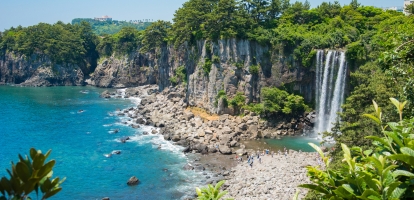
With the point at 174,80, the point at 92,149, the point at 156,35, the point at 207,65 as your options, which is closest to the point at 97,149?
the point at 92,149

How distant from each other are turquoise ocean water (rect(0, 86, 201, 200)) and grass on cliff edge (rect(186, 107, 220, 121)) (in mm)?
7897

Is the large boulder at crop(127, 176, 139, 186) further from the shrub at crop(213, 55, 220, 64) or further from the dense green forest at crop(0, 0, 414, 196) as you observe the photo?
the shrub at crop(213, 55, 220, 64)

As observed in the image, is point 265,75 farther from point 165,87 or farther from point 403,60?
point 403,60

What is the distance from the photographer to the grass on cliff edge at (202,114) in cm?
5035

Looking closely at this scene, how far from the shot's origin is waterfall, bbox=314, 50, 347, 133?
44156mm

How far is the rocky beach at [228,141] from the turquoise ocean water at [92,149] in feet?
6.87

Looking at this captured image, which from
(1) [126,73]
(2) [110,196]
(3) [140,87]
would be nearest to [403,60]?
(2) [110,196]

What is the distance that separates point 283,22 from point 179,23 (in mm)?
16328

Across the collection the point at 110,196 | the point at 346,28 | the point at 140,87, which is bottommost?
the point at 110,196

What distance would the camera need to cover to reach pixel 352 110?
90.3 ft

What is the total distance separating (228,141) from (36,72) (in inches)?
2734

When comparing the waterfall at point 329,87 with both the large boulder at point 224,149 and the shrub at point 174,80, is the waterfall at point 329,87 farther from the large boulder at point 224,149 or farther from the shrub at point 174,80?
the shrub at point 174,80

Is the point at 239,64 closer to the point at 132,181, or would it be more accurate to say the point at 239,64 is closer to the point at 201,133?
the point at 201,133

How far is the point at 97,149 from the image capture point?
42.6 metres
